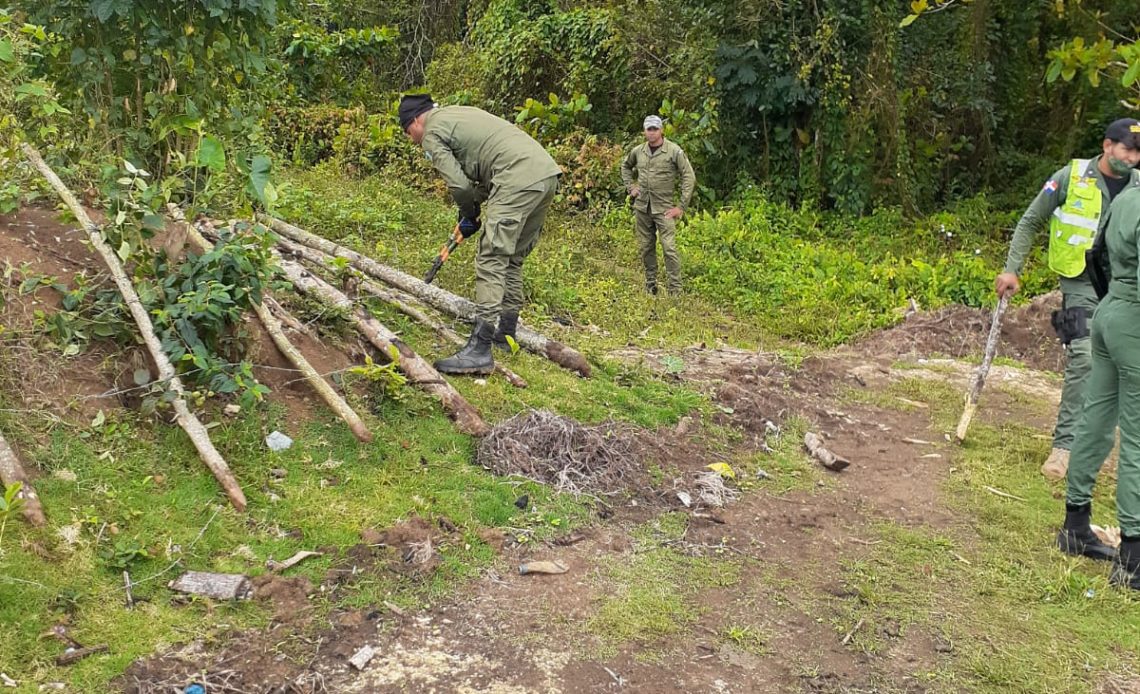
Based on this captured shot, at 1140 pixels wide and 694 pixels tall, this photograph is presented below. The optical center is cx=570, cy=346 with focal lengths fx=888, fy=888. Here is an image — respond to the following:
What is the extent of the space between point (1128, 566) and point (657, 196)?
20.3 feet

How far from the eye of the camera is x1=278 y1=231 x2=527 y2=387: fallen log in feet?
20.0

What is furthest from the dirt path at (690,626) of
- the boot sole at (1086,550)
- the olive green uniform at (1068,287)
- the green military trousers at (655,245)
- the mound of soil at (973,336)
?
the green military trousers at (655,245)

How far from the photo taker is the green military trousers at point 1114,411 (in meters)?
4.19

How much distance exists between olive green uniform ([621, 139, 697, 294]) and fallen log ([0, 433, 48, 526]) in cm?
710

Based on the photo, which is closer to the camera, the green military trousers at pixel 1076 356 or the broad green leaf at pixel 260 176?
the broad green leaf at pixel 260 176

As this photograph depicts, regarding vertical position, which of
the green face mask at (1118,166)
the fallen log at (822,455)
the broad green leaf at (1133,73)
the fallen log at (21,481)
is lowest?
the fallen log at (822,455)

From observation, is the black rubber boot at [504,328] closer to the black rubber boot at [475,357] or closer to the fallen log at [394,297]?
the fallen log at [394,297]

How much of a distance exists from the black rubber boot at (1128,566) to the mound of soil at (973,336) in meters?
4.25

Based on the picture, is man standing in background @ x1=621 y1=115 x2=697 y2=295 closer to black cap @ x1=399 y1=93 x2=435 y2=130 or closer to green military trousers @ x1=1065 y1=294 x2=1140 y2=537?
black cap @ x1=399 y1=93 x2=435 y2=130

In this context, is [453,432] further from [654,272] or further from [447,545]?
[654,272]

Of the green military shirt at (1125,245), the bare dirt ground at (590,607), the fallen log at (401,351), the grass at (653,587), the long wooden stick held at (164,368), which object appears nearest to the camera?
the bare dirt ground at (590,607)

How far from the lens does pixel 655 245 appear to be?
972cm

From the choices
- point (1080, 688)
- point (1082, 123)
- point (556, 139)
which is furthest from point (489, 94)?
point (1080, 688)

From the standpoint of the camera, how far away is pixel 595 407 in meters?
5.65
